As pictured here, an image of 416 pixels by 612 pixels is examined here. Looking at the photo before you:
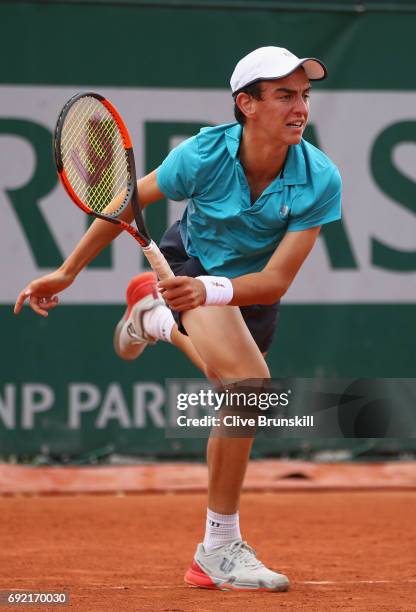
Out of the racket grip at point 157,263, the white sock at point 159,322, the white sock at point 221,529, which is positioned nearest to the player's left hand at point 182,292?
the racket grip at point 157,263

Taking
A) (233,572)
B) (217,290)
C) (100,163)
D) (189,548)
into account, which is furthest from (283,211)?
(189,548)

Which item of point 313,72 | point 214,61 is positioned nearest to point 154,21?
point 214,61

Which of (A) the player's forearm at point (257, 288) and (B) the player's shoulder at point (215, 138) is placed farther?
(B) the player's shoulder at point (215, 138)

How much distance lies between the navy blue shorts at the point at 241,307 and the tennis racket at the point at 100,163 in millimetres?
318

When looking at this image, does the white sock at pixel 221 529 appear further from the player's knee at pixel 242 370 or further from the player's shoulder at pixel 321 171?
the player's shoulder at pixel 321 171

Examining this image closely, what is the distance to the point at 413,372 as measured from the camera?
20.6 ft

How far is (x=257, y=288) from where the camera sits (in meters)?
3.39

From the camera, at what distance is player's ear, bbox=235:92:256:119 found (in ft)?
11.7

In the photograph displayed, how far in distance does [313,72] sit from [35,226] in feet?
9.29

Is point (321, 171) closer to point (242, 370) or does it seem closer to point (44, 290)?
point (242, 370)

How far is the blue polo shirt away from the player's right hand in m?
0.40

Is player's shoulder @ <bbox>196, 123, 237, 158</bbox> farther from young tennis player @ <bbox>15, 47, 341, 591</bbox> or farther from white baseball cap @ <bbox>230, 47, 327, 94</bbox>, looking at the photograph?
white baseball cap @ <bbox>230, 47, 327, 94</bbox>

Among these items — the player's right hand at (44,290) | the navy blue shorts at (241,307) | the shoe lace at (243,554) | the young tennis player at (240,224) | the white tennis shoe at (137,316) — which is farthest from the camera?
the white tennis shoe at (137,316)

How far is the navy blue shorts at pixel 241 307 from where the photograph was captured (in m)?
3.85
